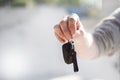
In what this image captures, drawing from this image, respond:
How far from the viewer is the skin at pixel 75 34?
0.56 metres

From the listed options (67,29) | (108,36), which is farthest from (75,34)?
(108,36)

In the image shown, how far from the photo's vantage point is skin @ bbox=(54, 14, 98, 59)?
22.2 inches

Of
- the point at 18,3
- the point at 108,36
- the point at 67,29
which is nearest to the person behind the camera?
the point at 67,29

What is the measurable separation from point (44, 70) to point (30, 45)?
122 millimetres

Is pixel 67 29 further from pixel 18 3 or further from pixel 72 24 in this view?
pixel 18 3

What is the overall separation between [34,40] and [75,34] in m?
0.70

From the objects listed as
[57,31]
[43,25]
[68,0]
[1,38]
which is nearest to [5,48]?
[1,38]

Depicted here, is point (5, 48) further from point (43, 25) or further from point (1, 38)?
point (43, 25)

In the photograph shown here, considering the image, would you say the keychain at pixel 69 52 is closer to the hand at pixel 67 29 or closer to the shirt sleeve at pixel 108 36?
the hand at pixel 67 29

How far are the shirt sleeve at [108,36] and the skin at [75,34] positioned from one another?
33 millimetres

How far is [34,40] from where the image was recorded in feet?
4.16

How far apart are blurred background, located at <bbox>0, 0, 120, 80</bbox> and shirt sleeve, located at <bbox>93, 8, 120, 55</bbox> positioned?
0.43 metres

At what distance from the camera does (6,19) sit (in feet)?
4.12

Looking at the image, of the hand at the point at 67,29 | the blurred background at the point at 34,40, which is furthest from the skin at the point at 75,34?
the blurred background at the point at 34,40
